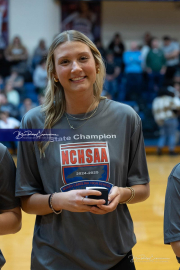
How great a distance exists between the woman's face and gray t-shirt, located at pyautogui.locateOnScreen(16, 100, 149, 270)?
0.15 m

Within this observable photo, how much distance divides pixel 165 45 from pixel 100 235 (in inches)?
448

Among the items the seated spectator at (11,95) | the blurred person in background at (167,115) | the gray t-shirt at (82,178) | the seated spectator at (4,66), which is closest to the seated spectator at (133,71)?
the blurred person in background at (167,115)

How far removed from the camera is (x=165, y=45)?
39.6ft

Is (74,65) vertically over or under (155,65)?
over

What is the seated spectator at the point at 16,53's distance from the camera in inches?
471

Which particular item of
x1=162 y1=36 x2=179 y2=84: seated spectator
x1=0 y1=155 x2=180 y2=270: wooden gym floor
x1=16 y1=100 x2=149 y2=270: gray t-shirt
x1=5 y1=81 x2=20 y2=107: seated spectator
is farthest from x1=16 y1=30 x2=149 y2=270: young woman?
x1=162 y1=36 x2=179 y2=84: seated spectator

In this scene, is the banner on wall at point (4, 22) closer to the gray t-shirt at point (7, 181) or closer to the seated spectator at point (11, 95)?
the seated spectator at point (11, 95)

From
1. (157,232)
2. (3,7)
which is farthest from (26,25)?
(157,232)

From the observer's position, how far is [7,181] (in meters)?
1.47

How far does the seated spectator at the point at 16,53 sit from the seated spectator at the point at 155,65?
4.02 metres

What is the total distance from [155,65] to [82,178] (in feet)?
32.5

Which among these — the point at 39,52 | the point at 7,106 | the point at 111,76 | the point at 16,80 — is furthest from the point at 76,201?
the point at 39,52

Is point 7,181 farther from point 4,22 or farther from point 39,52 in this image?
point 4,22

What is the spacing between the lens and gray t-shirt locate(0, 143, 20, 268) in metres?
1.44
